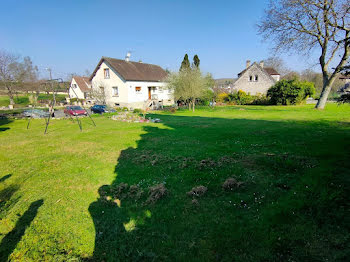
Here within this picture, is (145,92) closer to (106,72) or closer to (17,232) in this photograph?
(106,72)

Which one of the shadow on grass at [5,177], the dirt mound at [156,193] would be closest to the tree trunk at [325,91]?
the dirt mound at [156,193]

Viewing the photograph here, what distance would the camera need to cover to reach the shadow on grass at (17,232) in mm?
3379

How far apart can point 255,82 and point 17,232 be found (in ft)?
148

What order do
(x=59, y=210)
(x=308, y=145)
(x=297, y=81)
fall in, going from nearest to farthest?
(x=59, y=210), (x=308, y=145), (x=297, y=81)

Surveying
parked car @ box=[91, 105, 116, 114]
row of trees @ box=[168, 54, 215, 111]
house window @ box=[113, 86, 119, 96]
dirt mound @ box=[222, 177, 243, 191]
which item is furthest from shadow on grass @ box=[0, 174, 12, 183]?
house window @ box=[113, 86, 119, 96]

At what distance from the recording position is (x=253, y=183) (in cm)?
482

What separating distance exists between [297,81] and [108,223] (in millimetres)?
34694

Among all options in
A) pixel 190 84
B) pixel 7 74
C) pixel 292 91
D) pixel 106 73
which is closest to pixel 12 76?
pixel 7 74

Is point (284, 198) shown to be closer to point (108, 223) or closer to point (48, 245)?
point (108, 223)

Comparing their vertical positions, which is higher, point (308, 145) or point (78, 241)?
point (308, 145)

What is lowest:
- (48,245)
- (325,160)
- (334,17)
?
(48,245)

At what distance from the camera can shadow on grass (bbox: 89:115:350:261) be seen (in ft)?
9.94

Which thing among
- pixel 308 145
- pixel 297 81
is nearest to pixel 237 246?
pixel 308 145

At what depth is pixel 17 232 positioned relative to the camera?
3.81m
